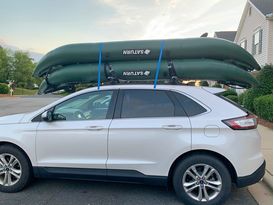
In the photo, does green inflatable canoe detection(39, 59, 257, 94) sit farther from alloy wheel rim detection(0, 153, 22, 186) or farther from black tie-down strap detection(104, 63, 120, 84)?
alloy wheel rim detection(0, 153, 22, 186)

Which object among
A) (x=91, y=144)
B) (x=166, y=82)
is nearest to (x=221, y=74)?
(x=166, y=82)

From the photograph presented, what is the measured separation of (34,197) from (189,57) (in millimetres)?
3108

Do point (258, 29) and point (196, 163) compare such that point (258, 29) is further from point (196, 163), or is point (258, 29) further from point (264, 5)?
point (196, 163)

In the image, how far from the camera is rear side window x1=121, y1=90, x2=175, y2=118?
3799mm

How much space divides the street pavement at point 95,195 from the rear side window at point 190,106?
1.27 meters

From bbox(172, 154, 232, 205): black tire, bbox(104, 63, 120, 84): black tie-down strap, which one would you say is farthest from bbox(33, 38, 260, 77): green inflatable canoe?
bbox(172, 154, 232, 205): black tire

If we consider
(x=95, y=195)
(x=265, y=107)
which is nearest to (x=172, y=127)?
(x=95, y=195)

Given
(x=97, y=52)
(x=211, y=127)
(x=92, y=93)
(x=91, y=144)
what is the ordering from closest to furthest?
(x=211, y=127) → (x=91, y=144) → (x=92, y=93) → (x=97, y=52)

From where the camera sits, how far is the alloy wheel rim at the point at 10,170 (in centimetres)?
413

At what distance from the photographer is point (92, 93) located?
411 cm

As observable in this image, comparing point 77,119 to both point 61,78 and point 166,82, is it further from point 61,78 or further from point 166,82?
point 166,82

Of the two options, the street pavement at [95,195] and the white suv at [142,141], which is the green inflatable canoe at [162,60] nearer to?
the white suv at [142,141]

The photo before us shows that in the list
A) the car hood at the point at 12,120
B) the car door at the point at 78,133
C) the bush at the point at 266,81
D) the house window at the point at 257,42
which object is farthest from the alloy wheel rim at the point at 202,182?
the house window at the point at 257,42

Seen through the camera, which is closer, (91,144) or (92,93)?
(91,144)
